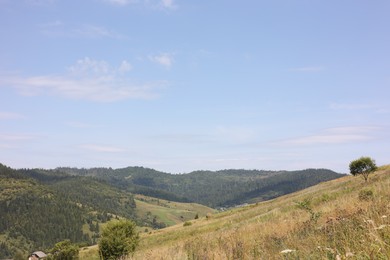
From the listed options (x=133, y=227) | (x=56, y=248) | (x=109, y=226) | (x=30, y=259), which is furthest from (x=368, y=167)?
(x=30, y=259)

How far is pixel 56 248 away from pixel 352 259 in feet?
299

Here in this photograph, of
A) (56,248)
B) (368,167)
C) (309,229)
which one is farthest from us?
(56,248)

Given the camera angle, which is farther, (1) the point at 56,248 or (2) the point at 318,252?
(1) the point at 56,248

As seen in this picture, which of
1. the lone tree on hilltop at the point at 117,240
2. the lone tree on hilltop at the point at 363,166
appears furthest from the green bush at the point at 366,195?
the lone tree on hilltop at the point at 363,166

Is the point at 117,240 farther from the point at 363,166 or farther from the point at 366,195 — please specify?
the point at 363,166

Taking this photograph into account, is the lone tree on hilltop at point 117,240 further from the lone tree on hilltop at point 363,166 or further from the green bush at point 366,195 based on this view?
the lone tree on hilltop at point 363,166

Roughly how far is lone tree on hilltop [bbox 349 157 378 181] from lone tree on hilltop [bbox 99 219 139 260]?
115 ft

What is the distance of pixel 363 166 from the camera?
5072 centimetres

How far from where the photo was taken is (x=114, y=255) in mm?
39500

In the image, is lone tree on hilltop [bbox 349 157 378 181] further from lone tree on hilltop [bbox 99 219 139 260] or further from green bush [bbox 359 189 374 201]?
green bush [bbox 359 189 374 201]

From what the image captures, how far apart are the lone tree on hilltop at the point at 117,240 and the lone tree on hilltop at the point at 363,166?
3511cm

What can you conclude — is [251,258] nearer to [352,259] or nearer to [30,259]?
[352,259]

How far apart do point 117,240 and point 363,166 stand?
3863 cm

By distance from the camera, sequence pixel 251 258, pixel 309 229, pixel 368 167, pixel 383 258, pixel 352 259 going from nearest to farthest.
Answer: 1. pixel 383 258
2. pixel 352 259
3. pixel 251 258
4. pixel 309 229
5. pixel 368 167
